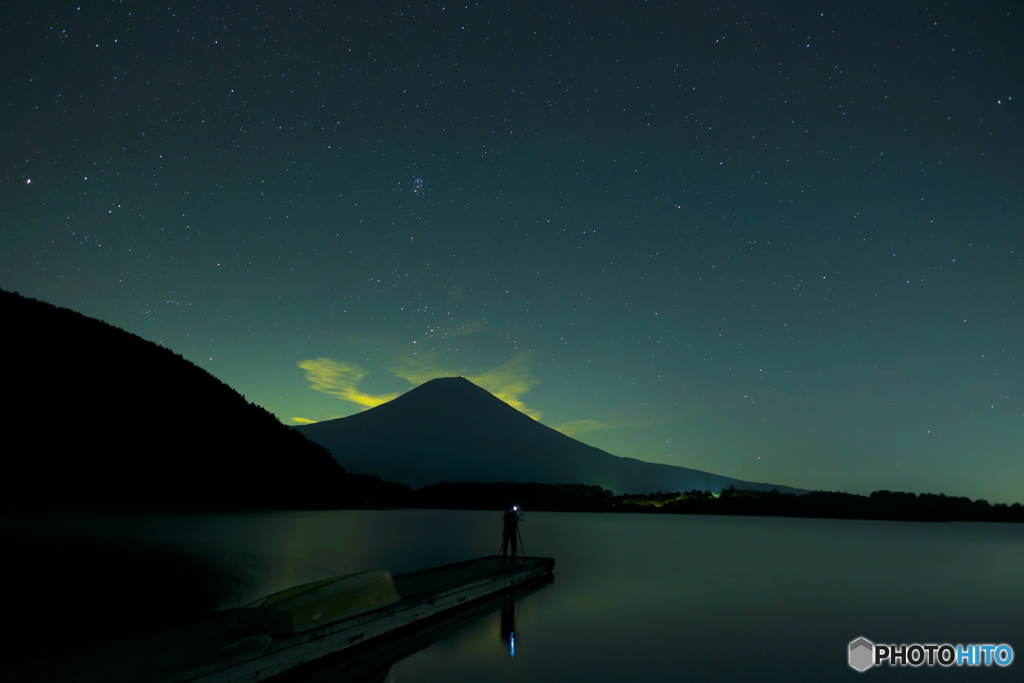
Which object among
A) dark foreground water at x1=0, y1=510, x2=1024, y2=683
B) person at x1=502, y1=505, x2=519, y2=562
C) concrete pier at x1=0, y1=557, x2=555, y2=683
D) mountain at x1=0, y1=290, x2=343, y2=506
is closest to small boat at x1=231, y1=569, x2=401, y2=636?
concrete pier at x1=0, y1=557, x2=555, y2=683

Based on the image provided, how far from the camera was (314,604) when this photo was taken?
9234 millimetres

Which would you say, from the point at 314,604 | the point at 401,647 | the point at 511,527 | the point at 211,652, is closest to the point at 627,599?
the point at 511,527

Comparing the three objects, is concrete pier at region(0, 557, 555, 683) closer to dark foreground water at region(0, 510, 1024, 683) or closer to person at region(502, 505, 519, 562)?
dark foreground water at region(0, 510, 1024, 683)

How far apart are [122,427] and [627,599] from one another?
3338 inches

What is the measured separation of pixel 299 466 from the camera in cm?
11050

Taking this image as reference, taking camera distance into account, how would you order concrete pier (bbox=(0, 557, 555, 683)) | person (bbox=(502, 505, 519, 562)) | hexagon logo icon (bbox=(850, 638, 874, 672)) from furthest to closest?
1. person (bbox=(502, 505, 519, 562))
2. hexagon logo icon (bbox=(850, 638, 874, 672))
3. concrete pier (bbox=(0, 557, 555, 683))

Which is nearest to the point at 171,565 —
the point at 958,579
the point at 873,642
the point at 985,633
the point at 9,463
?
the point at 873,642

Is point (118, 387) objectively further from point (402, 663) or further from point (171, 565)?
point (402, 663)

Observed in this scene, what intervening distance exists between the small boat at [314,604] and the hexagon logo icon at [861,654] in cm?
875

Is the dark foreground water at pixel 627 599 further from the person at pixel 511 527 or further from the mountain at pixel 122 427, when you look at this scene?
the mountain at pixel 122 427

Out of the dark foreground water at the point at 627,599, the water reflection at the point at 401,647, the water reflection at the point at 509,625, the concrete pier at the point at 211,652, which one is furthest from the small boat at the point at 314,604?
the water reflection at the point at 509,625

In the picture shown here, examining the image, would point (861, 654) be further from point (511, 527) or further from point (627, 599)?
point (511, 527)

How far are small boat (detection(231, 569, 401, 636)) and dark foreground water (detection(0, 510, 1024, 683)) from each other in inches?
43.9

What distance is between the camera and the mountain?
7225 centimetres
